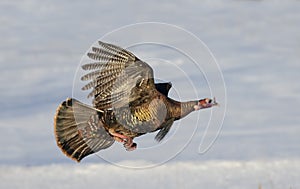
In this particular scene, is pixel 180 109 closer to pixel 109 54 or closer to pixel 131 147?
pixel 131 147

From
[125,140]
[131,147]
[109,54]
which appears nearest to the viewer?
[109,54]

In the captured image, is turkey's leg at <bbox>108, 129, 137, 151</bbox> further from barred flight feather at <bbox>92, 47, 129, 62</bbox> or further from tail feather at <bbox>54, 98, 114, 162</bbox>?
barred flight feather at <bbox>92, 47, 129, 62</bbox>

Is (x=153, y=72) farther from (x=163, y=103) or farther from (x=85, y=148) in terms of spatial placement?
(x=85, y=148)

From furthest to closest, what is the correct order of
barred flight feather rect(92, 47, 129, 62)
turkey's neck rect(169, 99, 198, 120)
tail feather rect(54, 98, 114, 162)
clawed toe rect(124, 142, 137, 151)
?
tail feather rect(54, 98, 114, 162) → turkey's neck rect(169, 99, 198, 120) → clawed toe rect(124, 142, 137, 151) → barred flight feather rect(92, 47, 129, 62)

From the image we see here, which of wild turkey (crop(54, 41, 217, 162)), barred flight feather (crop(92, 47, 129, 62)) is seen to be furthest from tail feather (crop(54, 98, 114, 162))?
barred flight feather (crop(92, 47, 129, 62))

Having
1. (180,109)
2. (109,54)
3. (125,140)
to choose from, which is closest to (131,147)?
(125,140)

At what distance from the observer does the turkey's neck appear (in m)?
31.8

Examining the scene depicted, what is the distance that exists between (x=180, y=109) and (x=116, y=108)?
5.54ft

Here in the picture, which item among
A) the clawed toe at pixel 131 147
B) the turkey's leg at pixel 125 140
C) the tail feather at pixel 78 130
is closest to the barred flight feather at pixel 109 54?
the tail feather at pixel 78 130

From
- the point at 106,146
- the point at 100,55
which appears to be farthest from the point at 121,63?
the point at 106,146

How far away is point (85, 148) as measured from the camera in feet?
108

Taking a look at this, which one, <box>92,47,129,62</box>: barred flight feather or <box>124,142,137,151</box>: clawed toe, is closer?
<box>92,47,129,62</box>: barred flight feather

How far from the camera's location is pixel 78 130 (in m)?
32.6

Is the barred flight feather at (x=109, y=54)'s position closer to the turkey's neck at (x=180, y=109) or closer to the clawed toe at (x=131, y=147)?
the turkey's neck at (x=180, y=109)
